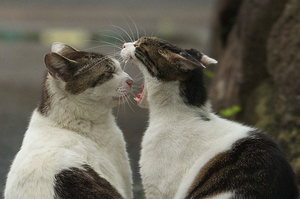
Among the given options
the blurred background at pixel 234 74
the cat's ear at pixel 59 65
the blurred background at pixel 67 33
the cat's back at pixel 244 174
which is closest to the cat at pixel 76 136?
the cat's ear at pixel 59 65

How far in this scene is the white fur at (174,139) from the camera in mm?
4395

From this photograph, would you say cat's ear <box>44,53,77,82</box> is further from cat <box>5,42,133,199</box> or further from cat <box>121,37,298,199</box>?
cat <box>121,37,298,199</box>

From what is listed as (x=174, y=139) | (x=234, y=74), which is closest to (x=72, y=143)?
(x=174, y=139)

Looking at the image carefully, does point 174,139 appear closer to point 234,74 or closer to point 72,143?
point 72,143

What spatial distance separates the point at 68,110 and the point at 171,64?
1.00 meters

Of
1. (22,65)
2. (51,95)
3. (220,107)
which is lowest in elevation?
(22,65)

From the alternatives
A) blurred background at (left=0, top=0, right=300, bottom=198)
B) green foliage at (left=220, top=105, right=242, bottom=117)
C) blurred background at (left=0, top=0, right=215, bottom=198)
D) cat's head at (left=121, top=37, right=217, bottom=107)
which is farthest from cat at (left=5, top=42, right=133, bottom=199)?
blurred background at (left=0, top=0, right=215, bottom=198)

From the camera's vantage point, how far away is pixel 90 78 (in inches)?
186

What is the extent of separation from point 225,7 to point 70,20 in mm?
11617

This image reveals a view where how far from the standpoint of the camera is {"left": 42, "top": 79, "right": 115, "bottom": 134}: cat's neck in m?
4.68

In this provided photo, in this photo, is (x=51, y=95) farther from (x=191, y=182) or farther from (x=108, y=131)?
(x=191, y=182)

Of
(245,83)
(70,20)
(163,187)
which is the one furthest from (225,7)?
(70,20)

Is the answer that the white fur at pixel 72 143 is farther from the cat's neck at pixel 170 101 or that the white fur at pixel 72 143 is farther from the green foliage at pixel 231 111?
the green foliage at pixel 231 111

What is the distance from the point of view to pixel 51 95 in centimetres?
471
